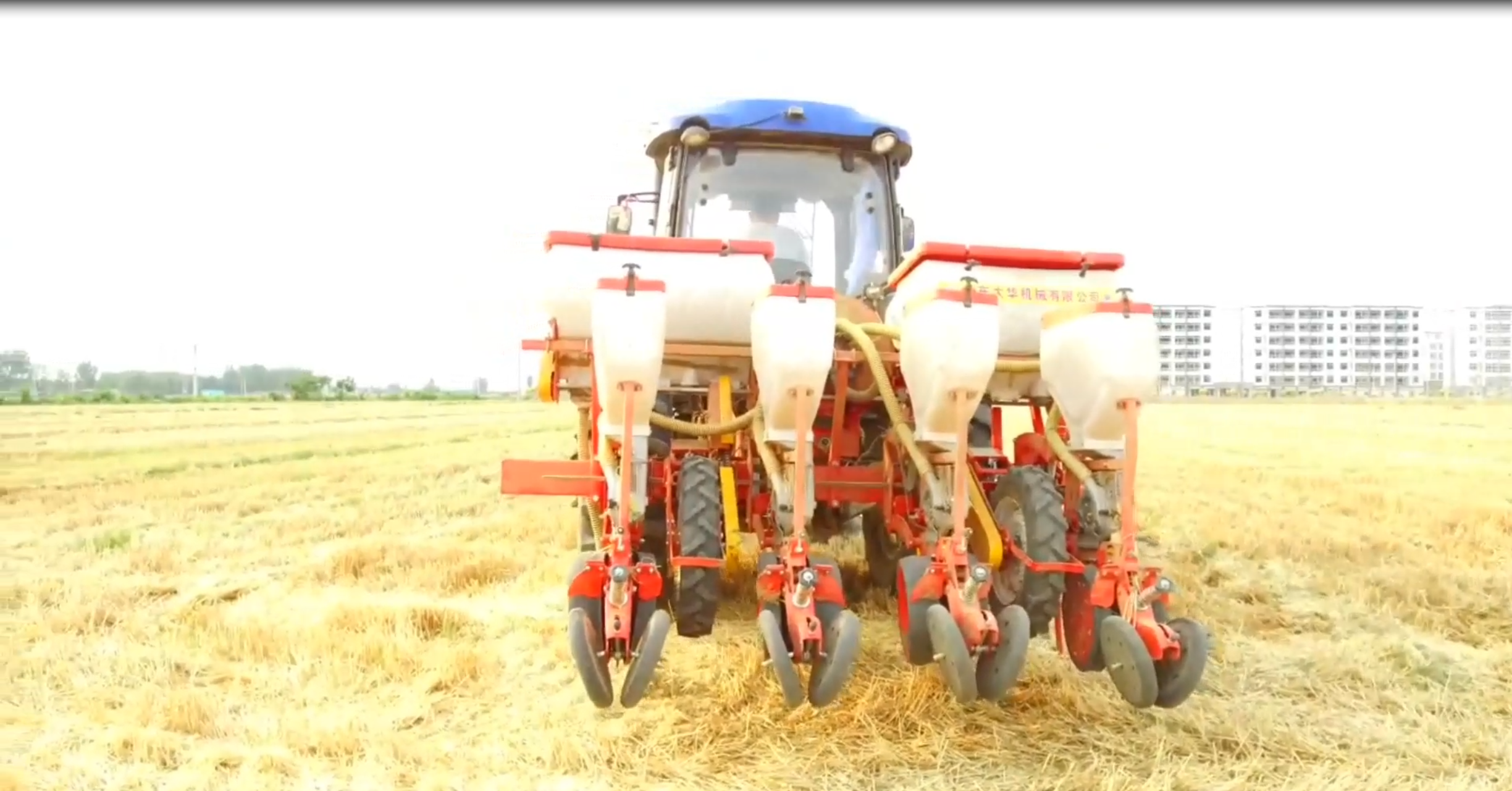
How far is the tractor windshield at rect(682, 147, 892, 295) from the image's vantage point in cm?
511

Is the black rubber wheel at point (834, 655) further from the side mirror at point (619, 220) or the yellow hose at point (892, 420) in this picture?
the side mirror at point (619, 220)

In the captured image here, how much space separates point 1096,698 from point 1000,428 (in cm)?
134

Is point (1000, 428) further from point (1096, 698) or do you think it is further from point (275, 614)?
point (275, 614)

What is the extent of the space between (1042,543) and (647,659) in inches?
57.3

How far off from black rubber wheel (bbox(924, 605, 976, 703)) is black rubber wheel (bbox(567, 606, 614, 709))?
1.01 metres

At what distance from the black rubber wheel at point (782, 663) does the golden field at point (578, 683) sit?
0.31 meters

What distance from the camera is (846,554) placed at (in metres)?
6.79

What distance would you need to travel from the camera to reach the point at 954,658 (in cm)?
289

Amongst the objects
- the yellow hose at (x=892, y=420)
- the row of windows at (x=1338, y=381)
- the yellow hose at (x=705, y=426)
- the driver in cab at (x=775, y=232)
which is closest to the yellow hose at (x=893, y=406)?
the yellow hose at (x=892, y=420)

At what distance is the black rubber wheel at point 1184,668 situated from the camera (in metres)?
2.94

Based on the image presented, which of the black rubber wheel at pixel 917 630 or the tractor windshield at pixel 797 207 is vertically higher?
the tractor windshield at pixel 797 207

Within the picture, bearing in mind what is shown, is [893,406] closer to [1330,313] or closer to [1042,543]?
[1042,543]

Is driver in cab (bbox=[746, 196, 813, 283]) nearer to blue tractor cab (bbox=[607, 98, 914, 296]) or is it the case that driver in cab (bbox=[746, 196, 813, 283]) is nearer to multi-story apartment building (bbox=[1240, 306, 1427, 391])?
blue tractor cab (bbox=[607, 98, 914, 296])

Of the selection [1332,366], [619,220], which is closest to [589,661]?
[619,220]
